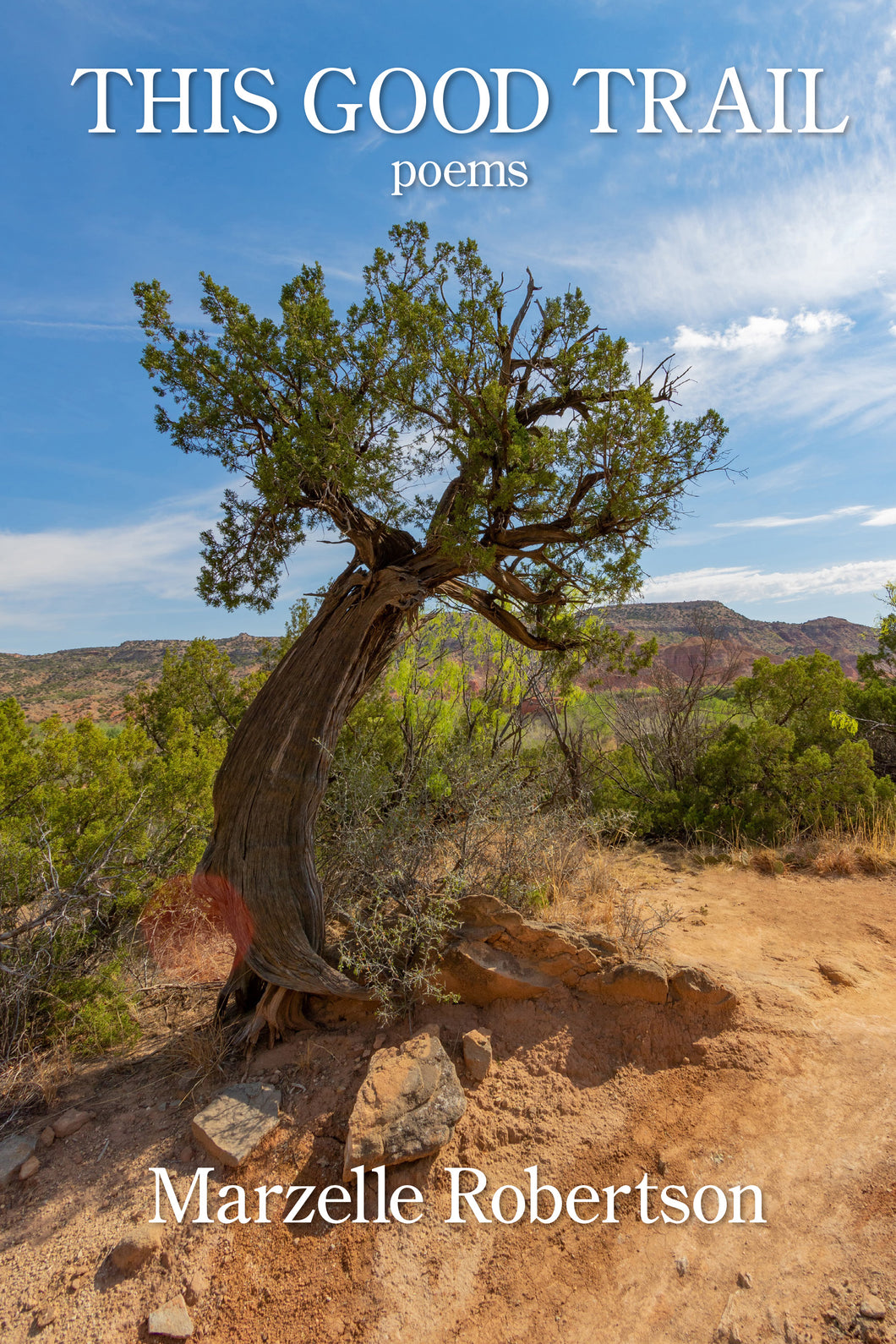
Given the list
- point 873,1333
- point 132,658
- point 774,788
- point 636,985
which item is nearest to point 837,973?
point 636,985

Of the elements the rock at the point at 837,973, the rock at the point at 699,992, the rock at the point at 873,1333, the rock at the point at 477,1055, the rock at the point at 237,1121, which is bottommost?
the rock at the point at 873,1333

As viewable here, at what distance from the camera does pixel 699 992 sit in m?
4.23

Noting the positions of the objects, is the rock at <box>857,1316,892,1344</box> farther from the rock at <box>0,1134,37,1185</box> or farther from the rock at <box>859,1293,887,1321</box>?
the rock at <box>0,1134,37,1185</box>

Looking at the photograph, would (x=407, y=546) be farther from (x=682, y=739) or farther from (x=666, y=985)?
(x=682, y=739)

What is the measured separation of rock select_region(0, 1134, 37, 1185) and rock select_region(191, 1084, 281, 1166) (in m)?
0.92

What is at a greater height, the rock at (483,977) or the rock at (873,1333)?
the rock at (483,977)

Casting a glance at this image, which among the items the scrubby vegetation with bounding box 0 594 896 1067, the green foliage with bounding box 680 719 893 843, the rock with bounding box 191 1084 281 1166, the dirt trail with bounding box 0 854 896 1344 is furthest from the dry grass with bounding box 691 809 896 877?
the rock with bounding box 191 1084 281 1166

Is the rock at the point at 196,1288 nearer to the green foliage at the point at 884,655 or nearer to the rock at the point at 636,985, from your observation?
the rock at the point at 636,985

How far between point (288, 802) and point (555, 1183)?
2.58m

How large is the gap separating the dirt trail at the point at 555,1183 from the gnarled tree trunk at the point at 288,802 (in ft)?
1.70

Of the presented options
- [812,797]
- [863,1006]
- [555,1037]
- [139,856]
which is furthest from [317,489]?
[812,797]

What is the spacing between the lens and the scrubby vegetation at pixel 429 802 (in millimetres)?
4449

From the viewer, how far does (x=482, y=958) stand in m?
4.22


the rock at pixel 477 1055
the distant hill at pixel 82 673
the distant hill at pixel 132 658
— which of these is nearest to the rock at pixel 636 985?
the rock at pixel 477 1055
